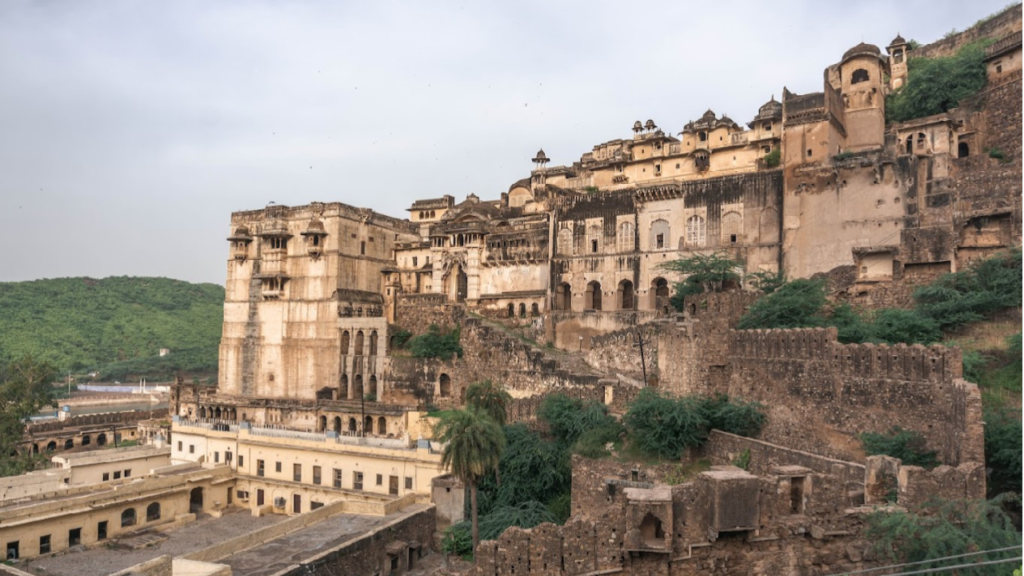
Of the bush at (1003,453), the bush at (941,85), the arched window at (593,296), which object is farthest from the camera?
the arched window at (593,296)

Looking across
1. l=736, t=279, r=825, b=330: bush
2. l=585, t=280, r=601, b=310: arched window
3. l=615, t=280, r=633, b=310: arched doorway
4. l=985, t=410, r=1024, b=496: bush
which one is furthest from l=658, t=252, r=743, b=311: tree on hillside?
l=985, t=410, r=1024, b=496: bush

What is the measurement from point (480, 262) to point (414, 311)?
4.96 m

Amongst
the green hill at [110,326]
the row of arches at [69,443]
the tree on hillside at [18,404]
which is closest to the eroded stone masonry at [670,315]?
the tree on hillside at [18,404]

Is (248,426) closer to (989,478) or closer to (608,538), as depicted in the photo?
(608,538)

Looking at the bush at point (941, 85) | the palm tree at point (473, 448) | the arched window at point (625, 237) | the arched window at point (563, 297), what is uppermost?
the bush at point (941, 85)

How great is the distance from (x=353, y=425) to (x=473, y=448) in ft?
64.6

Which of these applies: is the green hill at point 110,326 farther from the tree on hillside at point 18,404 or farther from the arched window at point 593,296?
the arched window at point 593,296

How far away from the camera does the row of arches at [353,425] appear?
121 feet

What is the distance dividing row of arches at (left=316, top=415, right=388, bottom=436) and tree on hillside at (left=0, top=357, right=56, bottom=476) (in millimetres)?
14378

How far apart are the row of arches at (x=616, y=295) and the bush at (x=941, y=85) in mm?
14613

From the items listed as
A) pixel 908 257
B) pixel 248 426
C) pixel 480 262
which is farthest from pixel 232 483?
pixel 908 257

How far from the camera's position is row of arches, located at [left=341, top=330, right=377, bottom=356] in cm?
Result: 4091

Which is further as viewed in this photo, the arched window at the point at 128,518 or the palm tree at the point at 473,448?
the arched window at the point at 128,518

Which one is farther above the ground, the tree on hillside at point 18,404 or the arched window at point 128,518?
the tree on hillside at point 18,404
